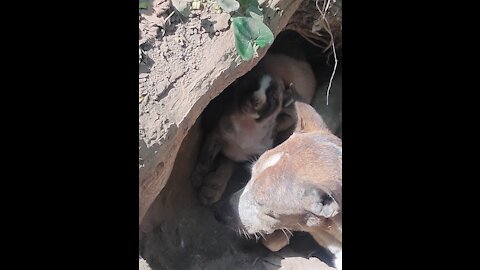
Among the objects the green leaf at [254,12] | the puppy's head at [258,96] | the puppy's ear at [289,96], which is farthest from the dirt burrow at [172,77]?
the puppy's ear at [289,96]

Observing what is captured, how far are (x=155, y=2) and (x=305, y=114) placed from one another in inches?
38.0

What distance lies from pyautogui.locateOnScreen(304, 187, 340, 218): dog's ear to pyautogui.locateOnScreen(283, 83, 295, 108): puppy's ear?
99cm

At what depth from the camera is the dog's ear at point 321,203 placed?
8.35 feet

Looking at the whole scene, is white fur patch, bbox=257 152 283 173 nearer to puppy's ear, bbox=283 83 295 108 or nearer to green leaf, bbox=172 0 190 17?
puppy's ear, bbox=283 83 295 108

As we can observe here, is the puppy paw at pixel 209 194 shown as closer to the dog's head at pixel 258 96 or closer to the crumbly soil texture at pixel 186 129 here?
the crumbly soil texture at pixel 186 129

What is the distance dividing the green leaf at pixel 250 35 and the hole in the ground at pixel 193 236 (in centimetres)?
88

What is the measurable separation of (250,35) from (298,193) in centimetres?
68

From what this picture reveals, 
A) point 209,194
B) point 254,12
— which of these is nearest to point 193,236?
point 209,194

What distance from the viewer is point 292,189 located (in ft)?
8.72

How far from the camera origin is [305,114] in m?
3.04

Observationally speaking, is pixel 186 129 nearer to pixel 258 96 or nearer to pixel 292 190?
pixel 292 190

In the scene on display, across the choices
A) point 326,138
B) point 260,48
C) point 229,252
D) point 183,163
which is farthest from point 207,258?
point 260,48

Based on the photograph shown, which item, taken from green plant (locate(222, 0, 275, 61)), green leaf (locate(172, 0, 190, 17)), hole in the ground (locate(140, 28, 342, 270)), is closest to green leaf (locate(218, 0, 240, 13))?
green plant (locate(222, 0, 275, 61))

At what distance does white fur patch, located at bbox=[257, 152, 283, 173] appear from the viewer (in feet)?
9.32
